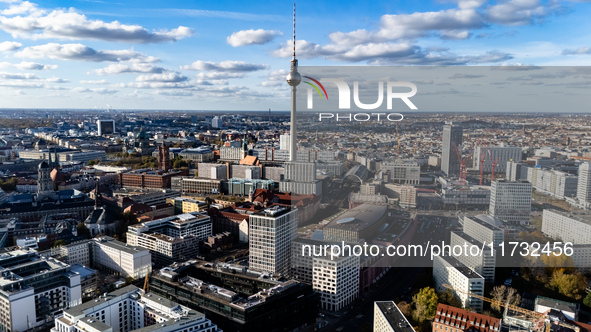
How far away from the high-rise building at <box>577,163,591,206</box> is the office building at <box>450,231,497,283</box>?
26.5ft

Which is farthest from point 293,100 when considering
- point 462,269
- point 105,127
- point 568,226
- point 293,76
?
point 105,127

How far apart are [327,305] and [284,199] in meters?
9.85

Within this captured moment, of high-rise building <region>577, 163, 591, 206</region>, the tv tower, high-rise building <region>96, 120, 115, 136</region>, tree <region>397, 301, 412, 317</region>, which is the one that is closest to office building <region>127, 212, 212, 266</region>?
the tv tower

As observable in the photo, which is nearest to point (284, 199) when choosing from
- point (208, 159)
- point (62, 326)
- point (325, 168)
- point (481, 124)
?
point (325, 168)

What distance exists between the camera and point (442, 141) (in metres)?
18.7

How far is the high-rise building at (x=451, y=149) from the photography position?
18188 mm

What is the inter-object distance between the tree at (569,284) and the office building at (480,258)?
1713 millimetres

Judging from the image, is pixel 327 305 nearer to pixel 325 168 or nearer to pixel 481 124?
pixel 325 168

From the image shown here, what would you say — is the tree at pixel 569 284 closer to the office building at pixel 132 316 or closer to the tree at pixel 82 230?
the office building at pixel 132 316

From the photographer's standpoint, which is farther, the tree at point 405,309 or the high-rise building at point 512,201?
the high-rise building at point 512,201

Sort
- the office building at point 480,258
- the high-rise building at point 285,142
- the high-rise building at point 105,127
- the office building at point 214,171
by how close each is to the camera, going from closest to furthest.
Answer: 1. the office building at point 480,258
2. the office building at point 214,171
3. the high-rise building at point 285,142
4. the high-rise building at point 105,127

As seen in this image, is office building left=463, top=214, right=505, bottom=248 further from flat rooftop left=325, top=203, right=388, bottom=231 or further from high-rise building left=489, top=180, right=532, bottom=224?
flat rooftop left=325, top=203, right=388, bottom=231

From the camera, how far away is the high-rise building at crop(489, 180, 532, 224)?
705 inches

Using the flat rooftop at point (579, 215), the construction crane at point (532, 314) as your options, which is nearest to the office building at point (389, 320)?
the construction crane at point (532, 314)
